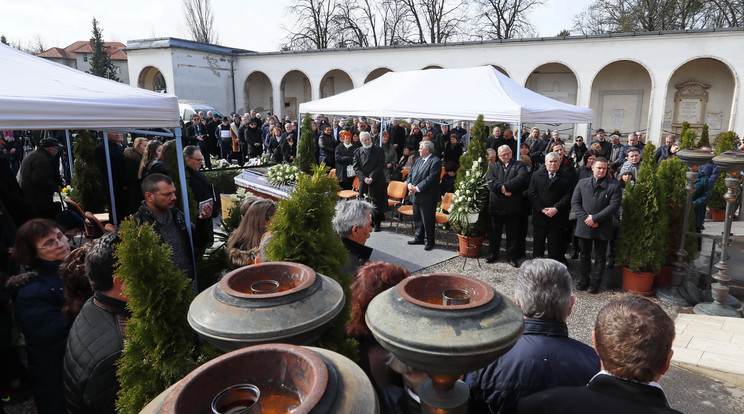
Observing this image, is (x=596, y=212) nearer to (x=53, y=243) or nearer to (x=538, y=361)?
(x=538, y=361)

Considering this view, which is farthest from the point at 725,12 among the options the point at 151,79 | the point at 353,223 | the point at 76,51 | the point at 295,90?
the point at 76,51

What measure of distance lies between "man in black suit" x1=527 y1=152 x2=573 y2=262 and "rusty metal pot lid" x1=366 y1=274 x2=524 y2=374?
5.03 meters

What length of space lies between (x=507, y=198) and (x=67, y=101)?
18.0 ft

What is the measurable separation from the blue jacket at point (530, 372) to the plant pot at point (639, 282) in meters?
4.37

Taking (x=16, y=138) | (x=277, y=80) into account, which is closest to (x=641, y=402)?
(x=16, y=138)

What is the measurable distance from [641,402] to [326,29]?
42.3 metres

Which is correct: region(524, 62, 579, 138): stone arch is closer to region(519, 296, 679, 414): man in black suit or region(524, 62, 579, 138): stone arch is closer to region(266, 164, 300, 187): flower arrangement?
region(266, 164, 300, 187): flower arrangement

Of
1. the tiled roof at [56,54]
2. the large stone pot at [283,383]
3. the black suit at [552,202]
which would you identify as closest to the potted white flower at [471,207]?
the black suit at [552,202]

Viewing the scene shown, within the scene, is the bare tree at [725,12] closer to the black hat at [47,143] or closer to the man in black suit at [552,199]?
the man in black suit at [552,199]

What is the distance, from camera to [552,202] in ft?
20.4

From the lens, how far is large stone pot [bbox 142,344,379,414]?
3.61 ft

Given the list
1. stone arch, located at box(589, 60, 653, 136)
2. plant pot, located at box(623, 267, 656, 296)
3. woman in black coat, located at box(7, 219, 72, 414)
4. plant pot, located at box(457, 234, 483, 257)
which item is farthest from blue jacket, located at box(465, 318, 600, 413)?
stone arch, located at box(589, 60, 653, 136)

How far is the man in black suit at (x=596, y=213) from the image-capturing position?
219 inches

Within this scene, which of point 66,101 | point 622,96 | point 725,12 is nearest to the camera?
point 66,101
